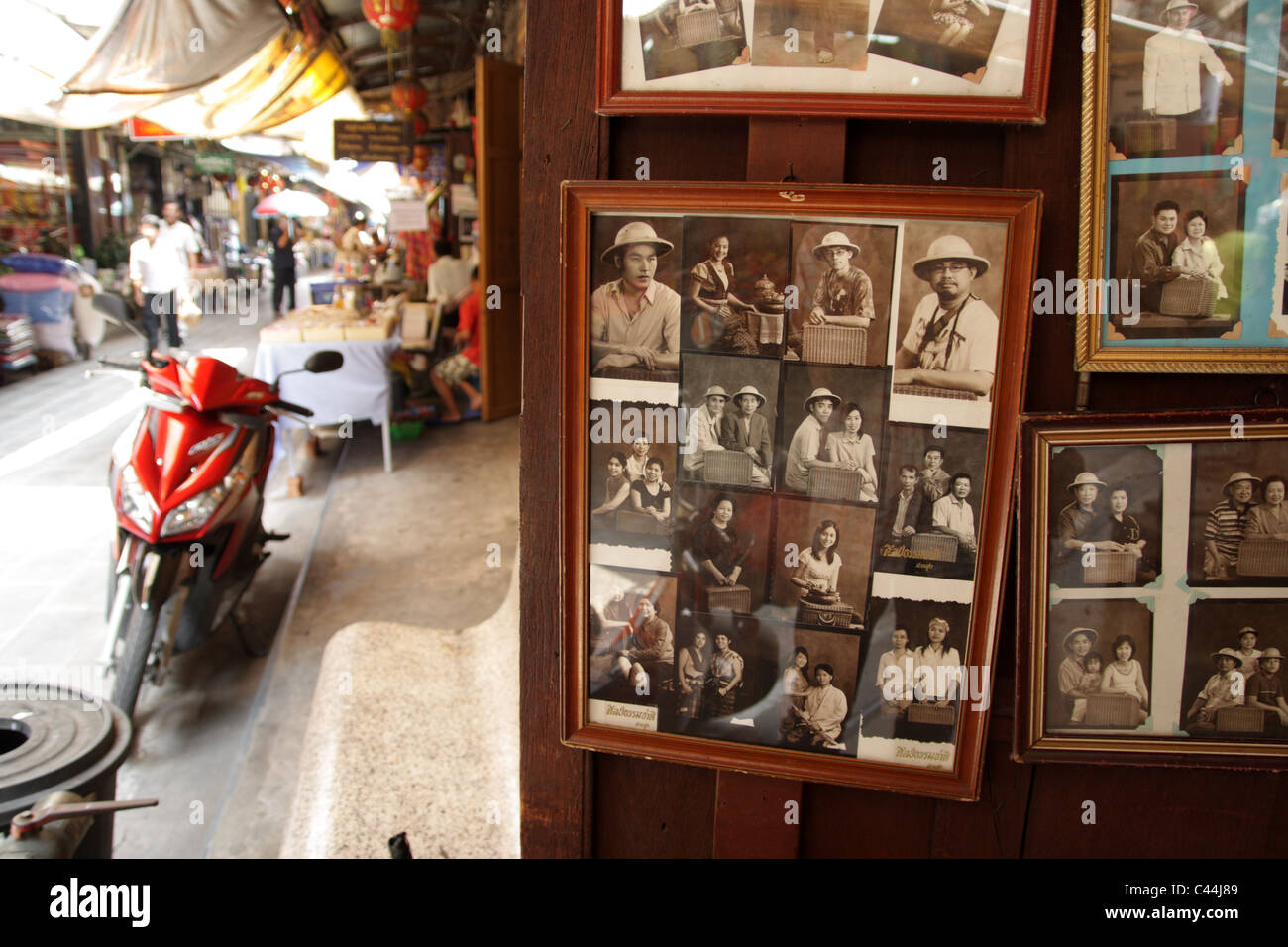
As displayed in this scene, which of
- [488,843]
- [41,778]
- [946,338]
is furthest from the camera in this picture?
[488,843]

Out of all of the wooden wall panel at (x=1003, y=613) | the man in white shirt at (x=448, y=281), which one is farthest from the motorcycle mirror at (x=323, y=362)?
the man in white shirt at (x=448, y=281)

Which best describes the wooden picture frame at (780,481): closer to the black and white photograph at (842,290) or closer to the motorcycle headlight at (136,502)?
the black and white photograph at (842,290)

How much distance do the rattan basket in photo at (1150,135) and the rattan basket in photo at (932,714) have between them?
908mm

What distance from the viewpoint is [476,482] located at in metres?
6.49

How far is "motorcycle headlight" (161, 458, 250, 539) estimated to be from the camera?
3480mm

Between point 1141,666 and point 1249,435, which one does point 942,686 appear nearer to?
point 1141,666

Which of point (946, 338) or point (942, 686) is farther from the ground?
point (946, 338)

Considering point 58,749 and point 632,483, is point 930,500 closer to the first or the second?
point 632,483

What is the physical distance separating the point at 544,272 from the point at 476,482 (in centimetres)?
520

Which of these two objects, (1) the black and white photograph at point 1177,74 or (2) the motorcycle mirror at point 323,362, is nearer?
(1) the black and white photograph at point 1177,74

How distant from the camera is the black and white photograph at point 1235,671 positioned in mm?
1363

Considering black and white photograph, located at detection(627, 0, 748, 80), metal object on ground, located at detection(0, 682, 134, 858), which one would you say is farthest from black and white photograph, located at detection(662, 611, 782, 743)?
metal object on ground, located at detection(0, 682, 134, 858)

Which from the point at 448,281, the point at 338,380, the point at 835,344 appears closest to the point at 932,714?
the point at 835,344
